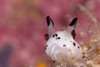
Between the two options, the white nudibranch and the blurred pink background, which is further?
the blurred pink background

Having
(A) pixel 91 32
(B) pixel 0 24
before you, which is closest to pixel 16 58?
(B) pixel 0 24

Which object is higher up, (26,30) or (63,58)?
(26,30)

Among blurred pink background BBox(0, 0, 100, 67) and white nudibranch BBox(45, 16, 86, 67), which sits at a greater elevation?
blurred pink background BBox(0, 0, 100, 67)

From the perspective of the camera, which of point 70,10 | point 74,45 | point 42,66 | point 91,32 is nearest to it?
point 74,45

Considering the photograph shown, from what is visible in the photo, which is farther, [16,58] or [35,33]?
[35,33]

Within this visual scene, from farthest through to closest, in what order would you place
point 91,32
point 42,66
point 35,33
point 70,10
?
1. point 70,10
2. point 35,33
3. point 91,32
4. point 42,66

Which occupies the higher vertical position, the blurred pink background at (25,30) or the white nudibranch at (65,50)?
the blurred pink background at (25,30)

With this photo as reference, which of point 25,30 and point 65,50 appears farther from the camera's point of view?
point 25,30

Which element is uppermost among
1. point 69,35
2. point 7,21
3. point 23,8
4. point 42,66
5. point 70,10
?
point 70,10

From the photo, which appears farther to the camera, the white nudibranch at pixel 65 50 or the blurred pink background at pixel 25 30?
the blurred pink background at pixel 25 30

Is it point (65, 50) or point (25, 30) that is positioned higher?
point (25, 30)

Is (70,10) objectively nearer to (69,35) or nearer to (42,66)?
(69,35)
